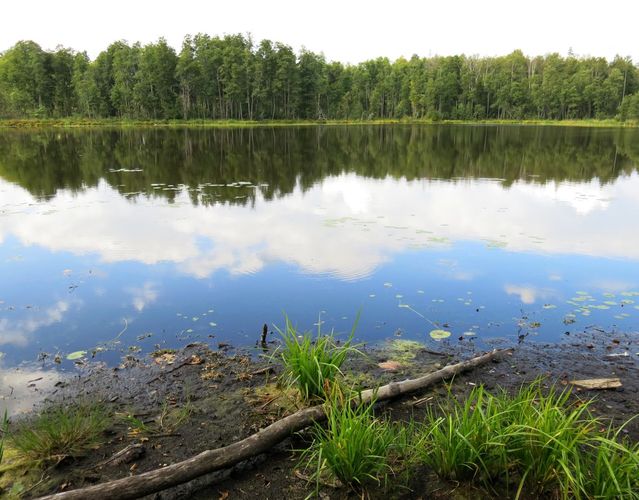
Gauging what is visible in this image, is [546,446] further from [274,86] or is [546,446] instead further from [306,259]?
[274,86]

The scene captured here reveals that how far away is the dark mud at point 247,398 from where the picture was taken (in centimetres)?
367

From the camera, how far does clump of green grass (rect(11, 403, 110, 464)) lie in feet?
12.8

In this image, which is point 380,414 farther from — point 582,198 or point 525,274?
point 582,198

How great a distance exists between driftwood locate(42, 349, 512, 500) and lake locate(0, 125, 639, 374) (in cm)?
237

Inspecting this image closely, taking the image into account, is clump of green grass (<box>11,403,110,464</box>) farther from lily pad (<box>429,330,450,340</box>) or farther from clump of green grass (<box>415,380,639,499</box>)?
lily pad (<box>429,330,450,340</box>)

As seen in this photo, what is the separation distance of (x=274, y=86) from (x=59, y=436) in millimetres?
86379

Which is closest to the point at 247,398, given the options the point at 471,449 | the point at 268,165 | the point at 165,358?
the point at 165,358

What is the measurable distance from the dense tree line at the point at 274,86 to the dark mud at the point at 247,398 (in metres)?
81.4

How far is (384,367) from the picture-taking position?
18.5 feet

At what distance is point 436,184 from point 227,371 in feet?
52.6

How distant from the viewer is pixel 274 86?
84375mm

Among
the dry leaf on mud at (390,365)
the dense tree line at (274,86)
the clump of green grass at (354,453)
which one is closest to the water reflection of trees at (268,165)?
the dry leaf on mud at (390,365)

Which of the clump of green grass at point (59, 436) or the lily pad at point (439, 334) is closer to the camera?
the clump of green grass at point (59, 436)

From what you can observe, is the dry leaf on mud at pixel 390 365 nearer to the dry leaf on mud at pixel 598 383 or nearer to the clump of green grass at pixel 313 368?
the clump of green grass at pixel 313 368
